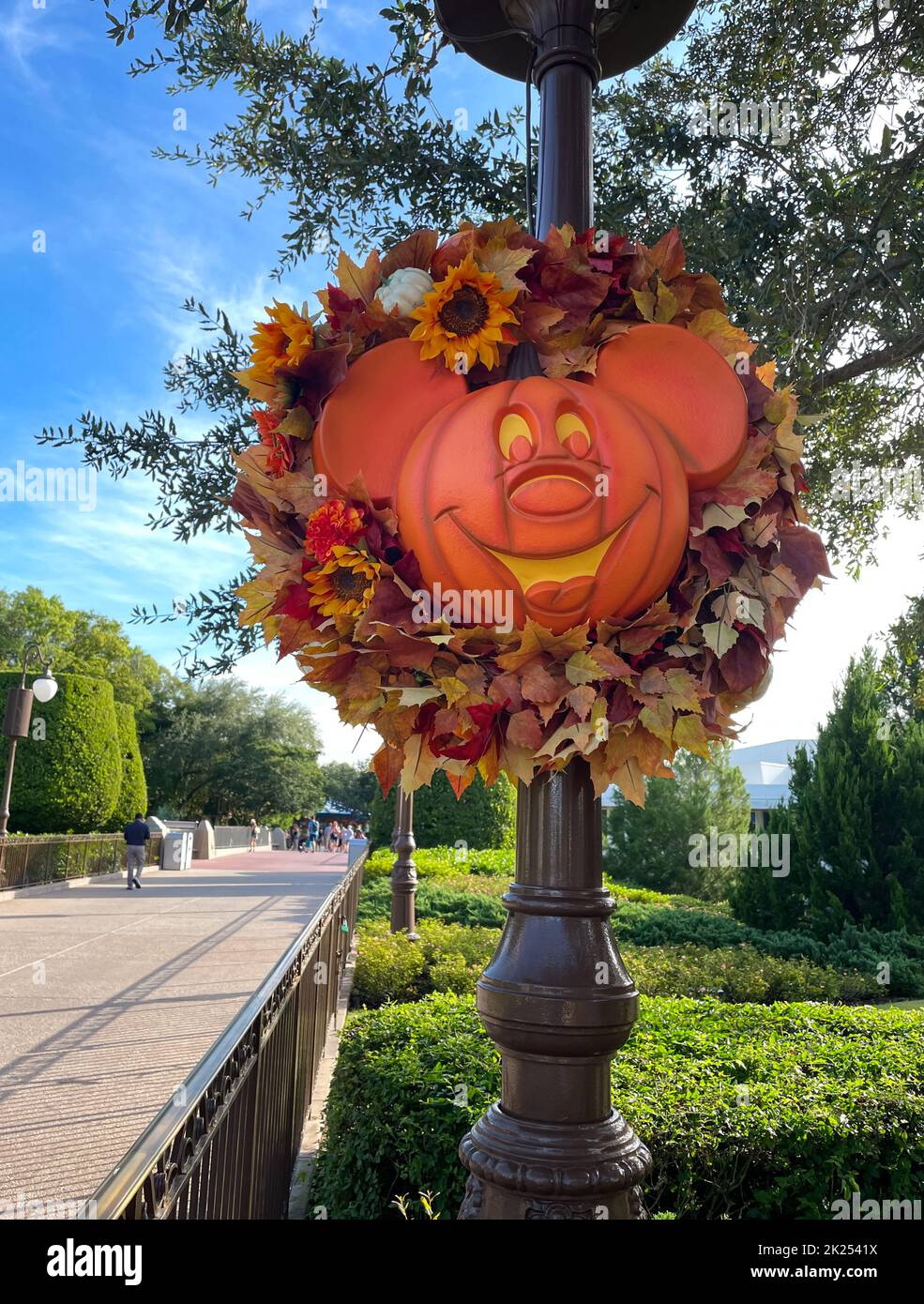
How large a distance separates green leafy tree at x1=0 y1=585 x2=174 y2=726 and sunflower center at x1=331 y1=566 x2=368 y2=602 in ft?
152

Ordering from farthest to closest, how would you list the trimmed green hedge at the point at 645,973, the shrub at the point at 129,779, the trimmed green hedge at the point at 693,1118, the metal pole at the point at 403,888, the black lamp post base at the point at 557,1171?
the shrub at the point at 129,779, the metal pole at the point at 403,888, the trimmed green hedge at the point at 645,973, the trimmed green hedge at the point at 693,1118, the black lamp post base at the point at 557,1171

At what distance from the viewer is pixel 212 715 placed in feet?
177

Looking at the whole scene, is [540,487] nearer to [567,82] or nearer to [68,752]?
[567,82]

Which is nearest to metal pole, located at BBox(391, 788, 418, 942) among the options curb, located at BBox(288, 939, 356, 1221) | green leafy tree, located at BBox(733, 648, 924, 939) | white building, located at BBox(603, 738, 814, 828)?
curb, located at BBox(288, 939, 356, 1221)

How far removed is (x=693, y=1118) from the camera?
12.8ft

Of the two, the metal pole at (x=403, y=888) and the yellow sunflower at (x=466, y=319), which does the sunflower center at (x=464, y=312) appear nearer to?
the yellow sunflower at (x=466, y=319)

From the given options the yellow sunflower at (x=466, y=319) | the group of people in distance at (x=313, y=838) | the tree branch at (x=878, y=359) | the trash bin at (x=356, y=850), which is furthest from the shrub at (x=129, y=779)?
the yellow sunflower at (x=466, y=319)

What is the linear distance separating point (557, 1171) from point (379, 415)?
4.40ft

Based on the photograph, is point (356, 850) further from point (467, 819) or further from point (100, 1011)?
point (100, 1011)

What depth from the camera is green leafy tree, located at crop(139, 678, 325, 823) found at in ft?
172

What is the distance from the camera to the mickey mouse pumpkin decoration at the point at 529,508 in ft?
4.88

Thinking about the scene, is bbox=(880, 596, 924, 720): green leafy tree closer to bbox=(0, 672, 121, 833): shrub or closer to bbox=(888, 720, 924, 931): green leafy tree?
bbox=(888, 720, 924, 931): green leafy tree

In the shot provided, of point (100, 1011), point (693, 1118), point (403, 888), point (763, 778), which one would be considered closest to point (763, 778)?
point (763, 778)
